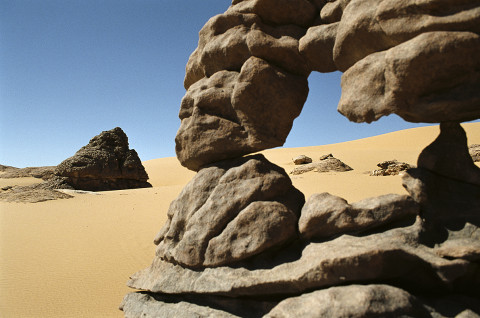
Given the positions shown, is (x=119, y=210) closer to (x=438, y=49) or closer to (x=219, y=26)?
(x=219, y=26)

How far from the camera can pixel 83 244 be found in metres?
8.87

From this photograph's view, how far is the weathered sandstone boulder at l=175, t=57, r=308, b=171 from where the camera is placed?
5.14 m

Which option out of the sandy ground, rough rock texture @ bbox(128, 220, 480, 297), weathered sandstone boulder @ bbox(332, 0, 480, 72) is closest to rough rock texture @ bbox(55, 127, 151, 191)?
the sandy ground

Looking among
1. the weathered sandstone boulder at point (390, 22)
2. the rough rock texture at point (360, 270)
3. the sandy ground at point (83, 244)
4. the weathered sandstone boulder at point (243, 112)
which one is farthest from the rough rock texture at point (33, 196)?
the weathered sandstone boulder at point (390, 22)

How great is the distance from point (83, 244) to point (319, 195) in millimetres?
7090

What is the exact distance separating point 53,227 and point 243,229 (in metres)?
8.26

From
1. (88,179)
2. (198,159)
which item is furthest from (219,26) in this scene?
(88,179)

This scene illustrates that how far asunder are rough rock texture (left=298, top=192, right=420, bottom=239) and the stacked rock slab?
1cm

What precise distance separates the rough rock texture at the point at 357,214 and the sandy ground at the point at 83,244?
144 inches

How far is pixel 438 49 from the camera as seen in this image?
11.8ft

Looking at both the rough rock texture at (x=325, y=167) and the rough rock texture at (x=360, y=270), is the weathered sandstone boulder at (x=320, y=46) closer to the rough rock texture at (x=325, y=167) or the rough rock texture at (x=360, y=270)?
the rough rock texture at (x=360, y=270)

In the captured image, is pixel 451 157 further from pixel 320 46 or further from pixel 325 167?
pixel 325 167

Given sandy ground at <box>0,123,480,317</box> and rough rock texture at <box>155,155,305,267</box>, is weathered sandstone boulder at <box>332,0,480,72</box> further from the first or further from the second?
sandy ground at <box>0,123,480,317</box>

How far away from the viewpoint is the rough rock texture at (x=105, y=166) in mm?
17141
